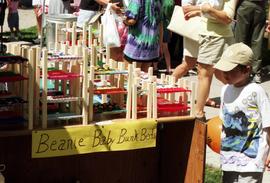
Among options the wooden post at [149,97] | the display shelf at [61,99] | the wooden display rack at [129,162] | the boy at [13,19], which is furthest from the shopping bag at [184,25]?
the boy at [13,19]

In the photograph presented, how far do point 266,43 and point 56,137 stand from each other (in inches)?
334

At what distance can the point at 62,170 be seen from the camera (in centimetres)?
425

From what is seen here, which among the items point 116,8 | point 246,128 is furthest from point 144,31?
point 246,128

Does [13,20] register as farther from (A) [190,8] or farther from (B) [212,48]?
(B) [212,48]

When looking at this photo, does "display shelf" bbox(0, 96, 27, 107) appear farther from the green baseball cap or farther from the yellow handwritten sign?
the green baseball cap

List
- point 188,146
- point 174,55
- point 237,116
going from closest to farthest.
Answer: point 237,116 → point 188,146 → point 174,55

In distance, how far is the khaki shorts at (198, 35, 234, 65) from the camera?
6223mm

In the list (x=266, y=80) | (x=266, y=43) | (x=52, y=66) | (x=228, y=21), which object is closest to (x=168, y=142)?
(x=52, y=66)

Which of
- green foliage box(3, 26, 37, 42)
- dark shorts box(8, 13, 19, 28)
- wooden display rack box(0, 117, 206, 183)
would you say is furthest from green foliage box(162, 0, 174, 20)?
dark shorts box(8, 13, 19, 28)

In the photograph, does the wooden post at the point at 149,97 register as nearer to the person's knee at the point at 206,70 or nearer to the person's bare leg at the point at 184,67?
the person's knee at the point at 206,70

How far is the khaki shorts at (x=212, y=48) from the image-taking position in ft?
20.4

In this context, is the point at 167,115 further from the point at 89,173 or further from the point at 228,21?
the point at 228,21

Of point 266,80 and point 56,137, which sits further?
point 266,80

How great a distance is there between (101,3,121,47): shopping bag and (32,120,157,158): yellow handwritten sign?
9.35ft
